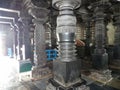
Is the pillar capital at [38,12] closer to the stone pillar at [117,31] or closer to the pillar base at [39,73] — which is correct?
the pillar base at [39,73]

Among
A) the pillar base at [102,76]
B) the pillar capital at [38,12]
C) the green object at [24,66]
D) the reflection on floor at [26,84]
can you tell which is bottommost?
the reflection on floor at [26,84]

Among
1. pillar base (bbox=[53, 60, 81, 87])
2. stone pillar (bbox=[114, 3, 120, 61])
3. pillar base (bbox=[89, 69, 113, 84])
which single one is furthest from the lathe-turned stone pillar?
stone pillar (bbox=[114, 3, 120, 61])

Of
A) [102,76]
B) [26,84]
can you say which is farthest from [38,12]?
[102,76]

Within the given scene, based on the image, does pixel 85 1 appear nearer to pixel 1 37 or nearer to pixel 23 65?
pixel 23 65

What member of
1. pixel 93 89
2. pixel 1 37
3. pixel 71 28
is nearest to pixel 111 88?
pixel 93 89

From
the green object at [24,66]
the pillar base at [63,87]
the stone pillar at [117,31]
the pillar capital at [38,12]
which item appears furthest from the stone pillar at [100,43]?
the green object at [24,66]

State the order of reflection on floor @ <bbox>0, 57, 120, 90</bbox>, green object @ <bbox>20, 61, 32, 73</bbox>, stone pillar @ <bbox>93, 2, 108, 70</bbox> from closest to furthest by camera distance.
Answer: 1. reflection on floor @ <bbox>0, 57, 120, 90</bbox>
2. green object @ <bbox>20, 61, 32, 73</bbox>
3. stone pillar @ <bbox>93, 2, 108, 70</bbox>

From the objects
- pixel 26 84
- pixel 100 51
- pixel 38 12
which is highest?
pixel 38 12

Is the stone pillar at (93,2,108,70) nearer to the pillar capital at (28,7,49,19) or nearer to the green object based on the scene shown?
the pillar capital at (28,7,49,19)

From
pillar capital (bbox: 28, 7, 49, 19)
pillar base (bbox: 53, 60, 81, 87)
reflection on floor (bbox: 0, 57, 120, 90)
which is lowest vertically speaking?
reflection on floor (bbox: 0, 57, 120, 90)

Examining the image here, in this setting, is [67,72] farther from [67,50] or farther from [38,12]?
[38,12]

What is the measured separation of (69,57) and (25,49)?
5.15 meters

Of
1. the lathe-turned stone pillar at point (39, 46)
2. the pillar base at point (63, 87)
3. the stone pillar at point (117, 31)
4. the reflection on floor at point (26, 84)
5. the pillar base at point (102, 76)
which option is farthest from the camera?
the stone pillar at point (117, 31)

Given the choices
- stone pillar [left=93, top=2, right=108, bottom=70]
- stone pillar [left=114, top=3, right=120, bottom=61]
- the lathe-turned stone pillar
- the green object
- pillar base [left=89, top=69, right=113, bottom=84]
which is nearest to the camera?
pillar base [left=89, top=69, right=113, bottom=84]
